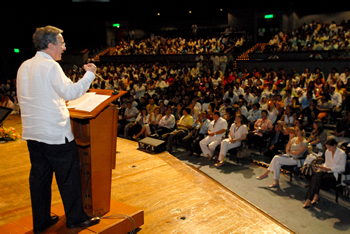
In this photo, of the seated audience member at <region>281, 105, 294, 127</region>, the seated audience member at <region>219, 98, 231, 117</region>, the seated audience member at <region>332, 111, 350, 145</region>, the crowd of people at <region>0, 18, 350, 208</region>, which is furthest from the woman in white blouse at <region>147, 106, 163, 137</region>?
the seated audience member at <region>332, 111, 350, 145</region>

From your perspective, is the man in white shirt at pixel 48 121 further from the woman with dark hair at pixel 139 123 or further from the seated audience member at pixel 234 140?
the woman with dark hair at pixel 139 123

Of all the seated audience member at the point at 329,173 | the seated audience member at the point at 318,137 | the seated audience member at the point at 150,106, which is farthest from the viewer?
the seated audience member at the point at 150,106

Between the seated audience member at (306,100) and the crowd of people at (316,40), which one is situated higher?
the crowd of people at (316,40)

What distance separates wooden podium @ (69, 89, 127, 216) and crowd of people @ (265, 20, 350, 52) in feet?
35.3

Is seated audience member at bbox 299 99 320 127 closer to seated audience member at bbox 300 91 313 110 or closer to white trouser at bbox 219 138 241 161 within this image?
seated audience member at bbox 300 91 313 110

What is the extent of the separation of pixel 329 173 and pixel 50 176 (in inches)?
152

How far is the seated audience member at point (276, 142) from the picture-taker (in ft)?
19.6

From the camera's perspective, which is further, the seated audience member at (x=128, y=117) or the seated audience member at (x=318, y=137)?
the seated audience member at (x=128, y=117)

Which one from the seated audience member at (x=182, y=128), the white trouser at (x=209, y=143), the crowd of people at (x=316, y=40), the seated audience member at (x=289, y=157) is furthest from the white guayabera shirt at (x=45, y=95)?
the crowd of people at (x=316, y=40)

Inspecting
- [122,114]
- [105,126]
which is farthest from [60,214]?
[122,114]

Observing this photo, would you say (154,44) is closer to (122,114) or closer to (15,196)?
(122,114)

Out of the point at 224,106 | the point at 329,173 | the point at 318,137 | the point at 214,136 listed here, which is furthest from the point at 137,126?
the point at 329,173

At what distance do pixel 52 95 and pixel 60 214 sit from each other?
990 mm

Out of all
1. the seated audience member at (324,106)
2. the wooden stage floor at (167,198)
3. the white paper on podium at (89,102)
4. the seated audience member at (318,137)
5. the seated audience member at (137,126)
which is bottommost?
the seated audience member at (137,126)
